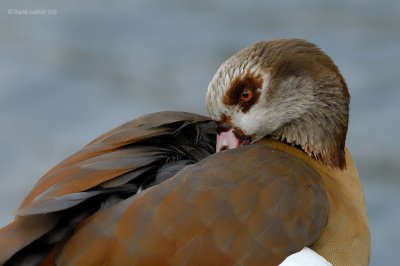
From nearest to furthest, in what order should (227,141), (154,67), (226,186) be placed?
(226,186), (227,141), (154,67)

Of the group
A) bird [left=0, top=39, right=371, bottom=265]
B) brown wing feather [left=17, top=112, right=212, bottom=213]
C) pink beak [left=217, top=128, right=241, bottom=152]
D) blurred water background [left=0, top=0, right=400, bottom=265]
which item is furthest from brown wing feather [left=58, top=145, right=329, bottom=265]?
blurred water background [left=0, top=0, right=400, bottom=265]

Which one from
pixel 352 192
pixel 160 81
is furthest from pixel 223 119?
pixel 160 81

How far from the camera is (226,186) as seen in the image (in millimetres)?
3502

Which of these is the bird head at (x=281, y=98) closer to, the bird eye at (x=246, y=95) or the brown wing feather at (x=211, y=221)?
the bird eye at (x=246, y=95)

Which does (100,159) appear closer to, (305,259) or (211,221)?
(211,221)

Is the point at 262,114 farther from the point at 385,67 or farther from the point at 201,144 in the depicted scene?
the point at 385,67

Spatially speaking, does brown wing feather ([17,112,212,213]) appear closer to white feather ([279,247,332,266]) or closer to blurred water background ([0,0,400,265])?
white feather ([279,247,332,266])

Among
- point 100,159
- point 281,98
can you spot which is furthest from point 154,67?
point 100,159

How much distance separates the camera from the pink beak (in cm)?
395

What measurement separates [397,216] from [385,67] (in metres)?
1.31

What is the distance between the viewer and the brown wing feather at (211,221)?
3.30 meters

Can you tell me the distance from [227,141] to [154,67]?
11.2 ft

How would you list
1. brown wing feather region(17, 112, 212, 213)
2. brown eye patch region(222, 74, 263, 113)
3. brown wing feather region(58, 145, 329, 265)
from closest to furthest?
brown wing feather region(58, 145, 329, 265) < brown wing feather region(17, 112, 212, 213) < brown eye patch region(222, 74, 263, 113)

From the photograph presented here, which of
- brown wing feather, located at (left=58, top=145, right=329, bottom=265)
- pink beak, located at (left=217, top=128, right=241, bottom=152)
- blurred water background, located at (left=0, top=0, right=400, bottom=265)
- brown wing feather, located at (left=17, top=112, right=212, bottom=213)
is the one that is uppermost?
brown wing feather, located at (left=17, top=112, right=212, bottom=213)
